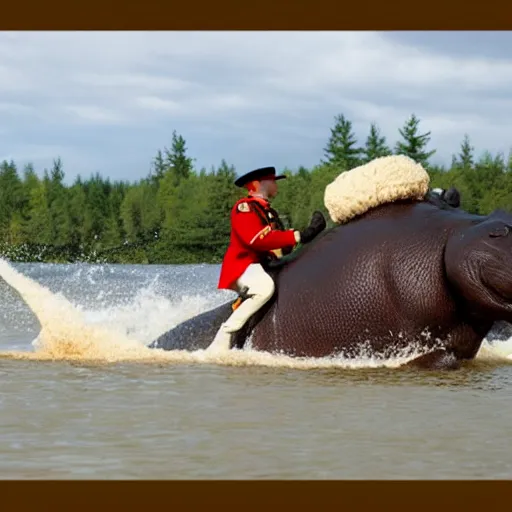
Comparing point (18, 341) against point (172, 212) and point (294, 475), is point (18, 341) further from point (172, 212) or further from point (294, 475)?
point (172, 212)

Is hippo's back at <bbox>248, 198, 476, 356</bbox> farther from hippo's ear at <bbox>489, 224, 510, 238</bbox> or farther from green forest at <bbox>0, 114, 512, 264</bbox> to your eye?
green forest at <bbox>0, 114, 512, 264</bbox>

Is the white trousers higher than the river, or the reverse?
the white trousers

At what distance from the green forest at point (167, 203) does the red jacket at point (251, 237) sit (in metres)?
48.1

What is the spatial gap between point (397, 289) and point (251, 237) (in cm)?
111

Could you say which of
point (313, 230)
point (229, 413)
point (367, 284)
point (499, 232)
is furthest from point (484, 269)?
point (229, 413)

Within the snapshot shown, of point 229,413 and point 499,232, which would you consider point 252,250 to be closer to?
point 499,232

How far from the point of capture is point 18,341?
12172 mm

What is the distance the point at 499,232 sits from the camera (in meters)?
8.52

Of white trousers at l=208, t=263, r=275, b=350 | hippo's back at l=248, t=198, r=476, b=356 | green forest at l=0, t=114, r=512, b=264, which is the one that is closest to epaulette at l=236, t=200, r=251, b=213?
white trousers at l=208, t=263, r=275, b=350

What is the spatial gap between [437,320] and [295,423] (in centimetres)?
249

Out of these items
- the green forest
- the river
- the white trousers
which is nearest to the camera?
the river

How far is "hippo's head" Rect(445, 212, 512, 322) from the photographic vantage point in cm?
844

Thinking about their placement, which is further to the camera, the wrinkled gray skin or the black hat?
the black hat

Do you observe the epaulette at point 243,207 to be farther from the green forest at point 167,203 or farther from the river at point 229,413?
the green forest at point 167,203
